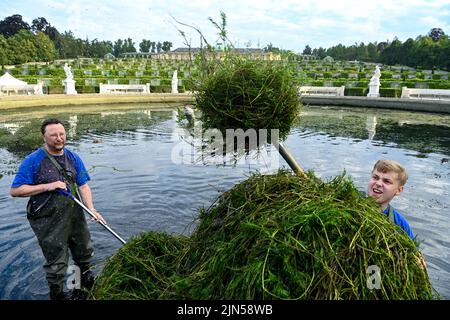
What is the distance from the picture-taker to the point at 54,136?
4.19 meters

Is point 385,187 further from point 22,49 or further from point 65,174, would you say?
point 22,49

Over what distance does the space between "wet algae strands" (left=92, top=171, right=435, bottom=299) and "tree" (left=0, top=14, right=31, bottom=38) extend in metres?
125

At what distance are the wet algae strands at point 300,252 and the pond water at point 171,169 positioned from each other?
71 cm

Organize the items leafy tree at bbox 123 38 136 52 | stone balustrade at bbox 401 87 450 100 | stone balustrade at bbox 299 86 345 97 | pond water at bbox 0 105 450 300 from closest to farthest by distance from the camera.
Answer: pond water at bbox 0 105 450 300
stone balustrade at bbox 401 87 450 100
stone balustrade at bbox 299 86 345 97
leafy tree at bbox 123 38 136 52

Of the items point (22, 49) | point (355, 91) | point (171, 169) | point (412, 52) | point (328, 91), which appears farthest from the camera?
point (412, 52)

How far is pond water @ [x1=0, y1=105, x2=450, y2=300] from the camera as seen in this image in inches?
240

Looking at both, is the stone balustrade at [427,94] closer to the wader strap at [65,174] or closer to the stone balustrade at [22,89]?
the stone balustrade at [22,89]

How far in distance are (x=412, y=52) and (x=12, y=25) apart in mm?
101502

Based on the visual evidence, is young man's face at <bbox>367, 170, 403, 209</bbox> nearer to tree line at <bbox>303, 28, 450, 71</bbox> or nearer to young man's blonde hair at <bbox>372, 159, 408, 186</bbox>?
young man's blonde hair at <bbox>372, 159, 408, 186</bbox>

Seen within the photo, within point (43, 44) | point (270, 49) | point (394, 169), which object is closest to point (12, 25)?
point (43, 44)

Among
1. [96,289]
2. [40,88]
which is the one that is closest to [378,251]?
[96,289]

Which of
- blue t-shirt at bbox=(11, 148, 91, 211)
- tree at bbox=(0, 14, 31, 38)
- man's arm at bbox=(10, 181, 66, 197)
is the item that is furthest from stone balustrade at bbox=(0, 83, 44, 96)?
tree at bbox=(0, 14, 31, 38)

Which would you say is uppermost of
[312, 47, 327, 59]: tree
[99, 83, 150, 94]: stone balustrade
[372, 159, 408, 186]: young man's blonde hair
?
[312, 47, 327, 59]: tree
